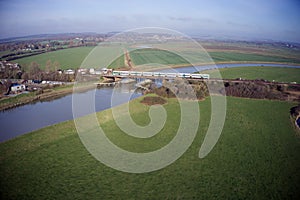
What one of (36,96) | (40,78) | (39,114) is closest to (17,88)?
(36,96)

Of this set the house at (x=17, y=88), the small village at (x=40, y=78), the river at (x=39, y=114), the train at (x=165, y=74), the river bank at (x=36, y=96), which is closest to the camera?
the river at (x=39, y=114)

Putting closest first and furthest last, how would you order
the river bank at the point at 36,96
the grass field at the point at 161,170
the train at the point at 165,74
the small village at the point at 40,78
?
the grass field at the point at 161,170 → the river bank at the point at 36,96 → the small village at the point at 40,78 → the train at the point at 165,74

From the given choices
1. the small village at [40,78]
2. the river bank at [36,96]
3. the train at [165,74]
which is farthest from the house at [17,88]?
the train at [165,74]

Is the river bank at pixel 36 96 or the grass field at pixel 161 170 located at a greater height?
the river bank at pixel 36 96

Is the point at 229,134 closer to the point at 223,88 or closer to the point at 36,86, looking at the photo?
the point at 223,88

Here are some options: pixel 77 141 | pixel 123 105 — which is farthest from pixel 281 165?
pixel 123 105

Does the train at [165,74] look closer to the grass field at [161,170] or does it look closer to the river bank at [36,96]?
the river bank at [36,96]

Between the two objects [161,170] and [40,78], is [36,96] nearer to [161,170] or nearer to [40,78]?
[40,78]

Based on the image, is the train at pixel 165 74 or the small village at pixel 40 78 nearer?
the small village at pixel 40 78

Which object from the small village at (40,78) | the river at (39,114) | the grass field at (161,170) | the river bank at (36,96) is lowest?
the grass field at (161,170)
